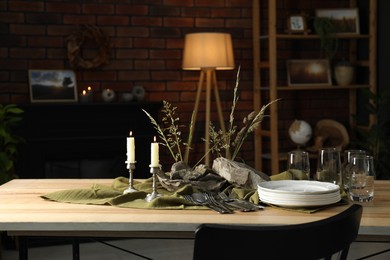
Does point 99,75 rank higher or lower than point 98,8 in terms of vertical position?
lower

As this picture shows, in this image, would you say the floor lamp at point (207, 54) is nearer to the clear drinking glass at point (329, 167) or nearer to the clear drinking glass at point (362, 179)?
the clear drinking glass at point (329, 167)

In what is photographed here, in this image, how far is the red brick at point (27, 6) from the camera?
466 cm

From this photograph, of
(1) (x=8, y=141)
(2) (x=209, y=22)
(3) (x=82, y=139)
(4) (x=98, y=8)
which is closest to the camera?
(1) (x=8, y=141)

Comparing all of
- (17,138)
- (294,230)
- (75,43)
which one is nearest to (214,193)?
(294,230)

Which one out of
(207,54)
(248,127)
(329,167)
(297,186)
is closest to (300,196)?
(297,186)

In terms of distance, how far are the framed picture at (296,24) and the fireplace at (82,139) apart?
48.7 inches

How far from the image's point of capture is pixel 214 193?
2248mm

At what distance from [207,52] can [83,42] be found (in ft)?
3.06

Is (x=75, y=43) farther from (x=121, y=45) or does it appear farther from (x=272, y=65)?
(x=272, y=65)

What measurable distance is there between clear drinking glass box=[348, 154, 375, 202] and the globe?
2994mm

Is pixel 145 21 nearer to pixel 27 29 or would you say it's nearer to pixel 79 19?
pixel 79 19

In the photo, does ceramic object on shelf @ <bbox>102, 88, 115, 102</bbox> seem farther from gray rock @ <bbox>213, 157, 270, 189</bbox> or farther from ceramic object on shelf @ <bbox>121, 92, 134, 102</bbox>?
gray rock @ <bbox>213, 157, 270, 189</bbox>

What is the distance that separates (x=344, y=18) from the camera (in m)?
5.25

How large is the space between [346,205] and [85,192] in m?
0.89
